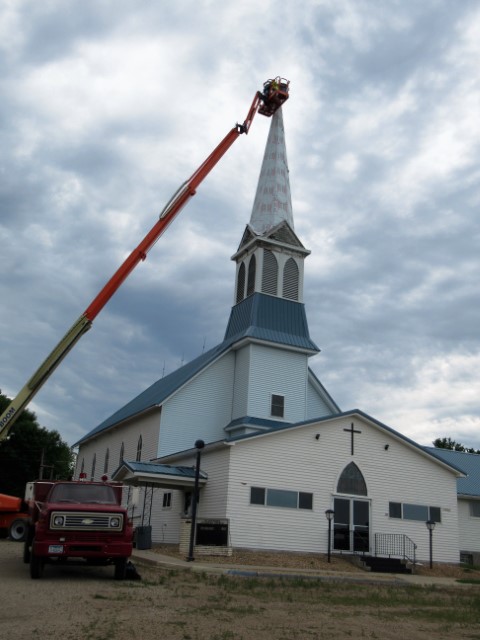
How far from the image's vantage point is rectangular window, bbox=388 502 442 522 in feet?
88.1

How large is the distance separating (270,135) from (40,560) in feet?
98.5

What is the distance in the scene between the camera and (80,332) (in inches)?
913

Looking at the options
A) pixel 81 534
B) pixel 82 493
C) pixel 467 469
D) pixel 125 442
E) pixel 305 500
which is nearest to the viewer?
pixel 81 534

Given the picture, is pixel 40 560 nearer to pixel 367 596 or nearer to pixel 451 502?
pixel 367 596

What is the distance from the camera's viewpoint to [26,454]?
63.9 m

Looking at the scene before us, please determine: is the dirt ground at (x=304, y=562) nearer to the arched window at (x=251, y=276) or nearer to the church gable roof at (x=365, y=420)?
the church gable roof at (x=365, y=420)

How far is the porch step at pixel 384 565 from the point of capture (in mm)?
23364

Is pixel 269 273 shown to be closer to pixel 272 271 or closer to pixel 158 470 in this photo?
pixel 272 271

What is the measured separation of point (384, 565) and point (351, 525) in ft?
8.65

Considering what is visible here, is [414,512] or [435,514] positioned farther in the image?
[435,514]

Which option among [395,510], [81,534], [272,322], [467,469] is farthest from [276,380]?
[81,534]

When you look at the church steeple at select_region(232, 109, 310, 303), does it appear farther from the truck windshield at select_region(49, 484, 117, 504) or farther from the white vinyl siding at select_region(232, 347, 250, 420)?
the truck windshield at select_region(49, 484, 117, 504)


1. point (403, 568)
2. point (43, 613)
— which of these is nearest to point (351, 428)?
point (403, 568)

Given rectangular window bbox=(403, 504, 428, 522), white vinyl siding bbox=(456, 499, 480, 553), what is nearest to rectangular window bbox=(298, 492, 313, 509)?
rectangular window bbox=(403, 504, 428, 522)
